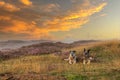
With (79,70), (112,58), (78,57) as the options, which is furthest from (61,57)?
(79,70)

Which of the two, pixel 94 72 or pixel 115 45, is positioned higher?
pixel 115 45

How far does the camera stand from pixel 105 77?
31.1m

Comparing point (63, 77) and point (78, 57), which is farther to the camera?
point (78, 57)

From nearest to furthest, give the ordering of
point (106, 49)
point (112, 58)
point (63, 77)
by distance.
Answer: point (63, 77)
point (112, 58)
point (106, 49)

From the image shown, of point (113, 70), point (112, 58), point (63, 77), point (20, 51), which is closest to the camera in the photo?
point (63, 77)

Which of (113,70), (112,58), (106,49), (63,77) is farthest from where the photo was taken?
(106,49)

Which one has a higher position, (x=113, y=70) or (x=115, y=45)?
(x=115, y=45)

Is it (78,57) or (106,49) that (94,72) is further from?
(106,49)

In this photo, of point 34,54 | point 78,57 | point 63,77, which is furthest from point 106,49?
point 63,77

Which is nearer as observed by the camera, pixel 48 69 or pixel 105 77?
pixel 105 77

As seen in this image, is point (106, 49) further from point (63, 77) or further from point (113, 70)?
point (63, 77)

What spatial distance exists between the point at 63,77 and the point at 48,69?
481cm

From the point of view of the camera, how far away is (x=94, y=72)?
108ft

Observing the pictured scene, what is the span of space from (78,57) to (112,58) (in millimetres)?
4509
